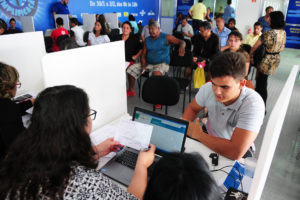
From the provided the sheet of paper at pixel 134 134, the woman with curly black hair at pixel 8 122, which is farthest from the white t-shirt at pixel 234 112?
the woman with curly black hair at pixel 8 122

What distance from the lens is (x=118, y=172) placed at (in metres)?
1.22

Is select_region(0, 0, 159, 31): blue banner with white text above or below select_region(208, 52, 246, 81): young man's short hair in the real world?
above

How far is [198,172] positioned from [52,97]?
57cm

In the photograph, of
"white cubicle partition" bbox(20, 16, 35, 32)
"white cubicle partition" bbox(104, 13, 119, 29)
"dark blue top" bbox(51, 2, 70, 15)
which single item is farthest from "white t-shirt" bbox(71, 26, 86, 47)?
"dark blue top" bbox(51, 2, 70, 15)

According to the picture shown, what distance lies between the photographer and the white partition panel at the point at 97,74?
4.43ft

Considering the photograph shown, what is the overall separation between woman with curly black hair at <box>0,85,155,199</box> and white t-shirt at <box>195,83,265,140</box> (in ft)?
2.79

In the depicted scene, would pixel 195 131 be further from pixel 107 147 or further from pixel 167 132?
pixel 107 147

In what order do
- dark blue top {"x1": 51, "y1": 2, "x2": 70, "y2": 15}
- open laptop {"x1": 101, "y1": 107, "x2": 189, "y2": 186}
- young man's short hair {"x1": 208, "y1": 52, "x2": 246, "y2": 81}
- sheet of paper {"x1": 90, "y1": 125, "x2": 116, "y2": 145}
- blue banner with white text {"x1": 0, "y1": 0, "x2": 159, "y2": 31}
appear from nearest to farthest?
1. open laptop {"x1": 101, "y1": 107, "x2": 189, "y2": 186}
2. young man's short hair {"x1": 208, "y1": 52, "x2": 246, "y2": 81}
3. sheet of paper {"x1": 90, "y1": 125, "x2": 116, "y2": 145}
4. blue banner with white text {"x1": 0, "y1": 0, "x2": 159, "y2": 31}
5. dark blue top {"x1": 51, "y1": 2, "x2": 70, "y2": 15}

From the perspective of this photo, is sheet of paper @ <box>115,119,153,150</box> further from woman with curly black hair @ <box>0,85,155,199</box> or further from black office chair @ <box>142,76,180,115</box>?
black office chair @ <box>142,76,180,115</box>

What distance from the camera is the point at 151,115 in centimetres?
132

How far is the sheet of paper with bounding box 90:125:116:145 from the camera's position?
1548 mm

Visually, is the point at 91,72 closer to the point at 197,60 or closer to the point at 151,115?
the point at 151,115

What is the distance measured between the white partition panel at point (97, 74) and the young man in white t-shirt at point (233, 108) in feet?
2.37

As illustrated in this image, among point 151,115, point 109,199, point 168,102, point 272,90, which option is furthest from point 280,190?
point 272,90
